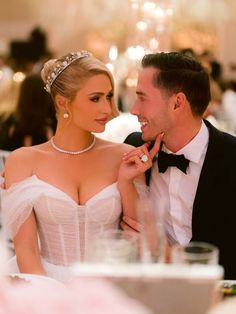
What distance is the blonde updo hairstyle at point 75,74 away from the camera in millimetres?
2783

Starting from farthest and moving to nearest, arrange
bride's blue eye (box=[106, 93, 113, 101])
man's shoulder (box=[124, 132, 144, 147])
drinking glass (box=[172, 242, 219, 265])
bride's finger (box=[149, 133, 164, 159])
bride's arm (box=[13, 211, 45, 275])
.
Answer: man's shoulder (box=[124, 132, 144, 147]) < bride's blue eye (box=[106, 93, 113, 101]) < bride's finger (box=[149, 133, 164, 159]) < bride's arm (box=[13, 211, 45, 275]) < drinking glass (box=[172, 242, 219, 265])

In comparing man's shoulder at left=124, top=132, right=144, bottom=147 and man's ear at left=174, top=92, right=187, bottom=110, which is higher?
man's ear at left=174, top=92, right=187, bottom=110

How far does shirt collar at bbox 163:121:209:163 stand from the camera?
2.77 metres

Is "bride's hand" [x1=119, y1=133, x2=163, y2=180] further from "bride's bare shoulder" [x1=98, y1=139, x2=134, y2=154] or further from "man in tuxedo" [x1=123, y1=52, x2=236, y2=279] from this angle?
"bride's bare shoulder" [x1=98, y1=139, x2=134, y2=154]

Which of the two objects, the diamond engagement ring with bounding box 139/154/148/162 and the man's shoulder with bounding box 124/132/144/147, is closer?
the diamond engagement ring with bounding box 139/154/148/162

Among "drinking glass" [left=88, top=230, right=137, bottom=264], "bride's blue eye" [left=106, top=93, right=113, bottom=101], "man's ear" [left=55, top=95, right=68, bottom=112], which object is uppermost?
"bride's blue eye" [left=106, top=93, right=113, bottom=101]

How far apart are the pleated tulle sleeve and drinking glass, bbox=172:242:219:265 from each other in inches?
46.8

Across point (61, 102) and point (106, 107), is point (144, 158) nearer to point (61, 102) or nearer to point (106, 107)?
point (106, 107)

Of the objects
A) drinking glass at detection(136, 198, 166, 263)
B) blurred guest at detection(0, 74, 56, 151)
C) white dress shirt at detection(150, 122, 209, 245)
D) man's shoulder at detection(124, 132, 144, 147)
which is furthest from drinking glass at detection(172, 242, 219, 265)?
blurred guest at detection(0, 74, 56, 151)

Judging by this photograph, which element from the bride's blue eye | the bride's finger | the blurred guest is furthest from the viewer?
the blurred guest

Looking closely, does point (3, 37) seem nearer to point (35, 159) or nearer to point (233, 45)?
point (233, 45)

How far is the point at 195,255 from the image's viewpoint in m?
1.54

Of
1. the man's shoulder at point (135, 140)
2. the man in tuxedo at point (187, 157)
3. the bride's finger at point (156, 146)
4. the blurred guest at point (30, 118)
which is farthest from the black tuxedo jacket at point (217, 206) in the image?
the blurred guest at point (30, 118)

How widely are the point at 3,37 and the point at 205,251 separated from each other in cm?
1405
